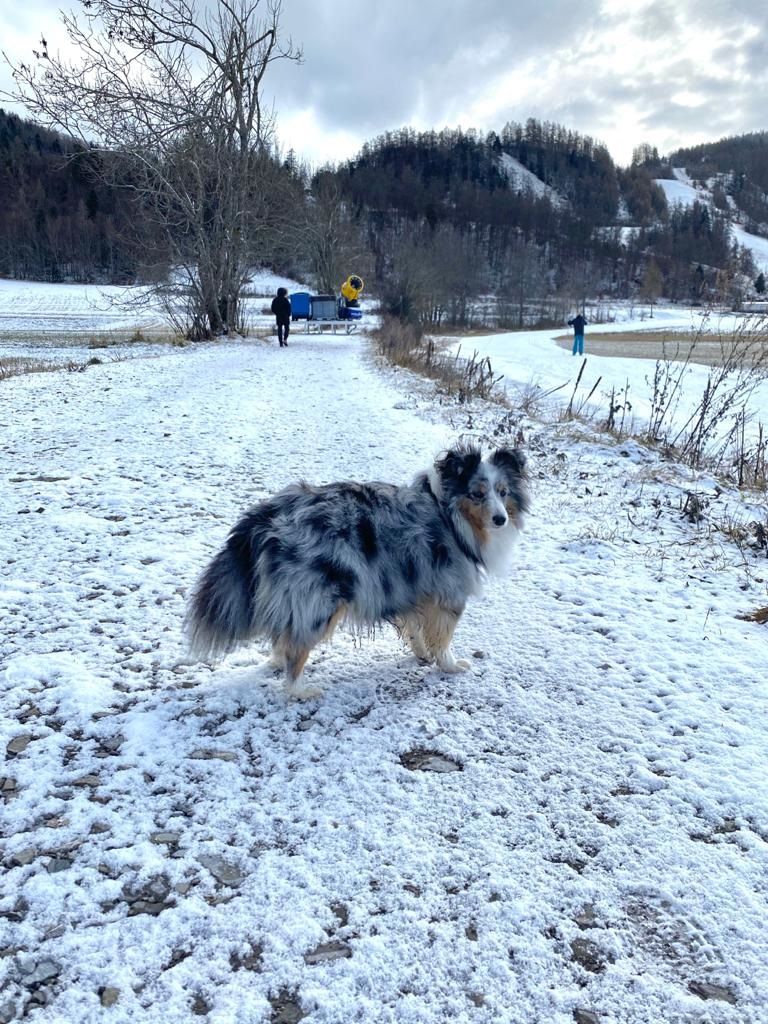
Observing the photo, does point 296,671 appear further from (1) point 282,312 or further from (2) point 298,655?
(1) point 282,312

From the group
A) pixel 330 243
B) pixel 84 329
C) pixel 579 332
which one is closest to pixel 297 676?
pixel 84 329

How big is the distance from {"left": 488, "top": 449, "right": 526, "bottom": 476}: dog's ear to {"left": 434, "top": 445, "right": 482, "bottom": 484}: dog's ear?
4.7 inches

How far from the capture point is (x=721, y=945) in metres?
1.99

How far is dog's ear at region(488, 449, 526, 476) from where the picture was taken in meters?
3.76

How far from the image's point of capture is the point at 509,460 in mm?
3789

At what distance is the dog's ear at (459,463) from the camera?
3.66 meters

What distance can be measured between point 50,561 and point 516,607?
3.35m

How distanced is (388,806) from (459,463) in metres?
1.90

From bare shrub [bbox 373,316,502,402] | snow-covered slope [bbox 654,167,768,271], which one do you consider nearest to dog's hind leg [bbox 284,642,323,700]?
bare shrub [bbox 373,316,502,402]

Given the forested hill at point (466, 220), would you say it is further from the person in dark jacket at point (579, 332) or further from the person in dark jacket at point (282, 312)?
the person in dark jacket at point (579, 332)

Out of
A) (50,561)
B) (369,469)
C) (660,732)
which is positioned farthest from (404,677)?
(369,469)

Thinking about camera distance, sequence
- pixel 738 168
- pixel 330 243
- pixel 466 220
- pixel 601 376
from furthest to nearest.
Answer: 1. pixel 738 168
2. pixel 466 220
3. pixel 330 243
4. pixel 601 376

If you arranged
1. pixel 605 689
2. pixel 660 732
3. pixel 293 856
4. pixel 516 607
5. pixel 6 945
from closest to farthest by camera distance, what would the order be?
pixel 6 945 → pixel 293 856 → pixel 660 732 → pixel 605 689 → pixel 516 607

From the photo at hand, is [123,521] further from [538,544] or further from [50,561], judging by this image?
[538,544]
